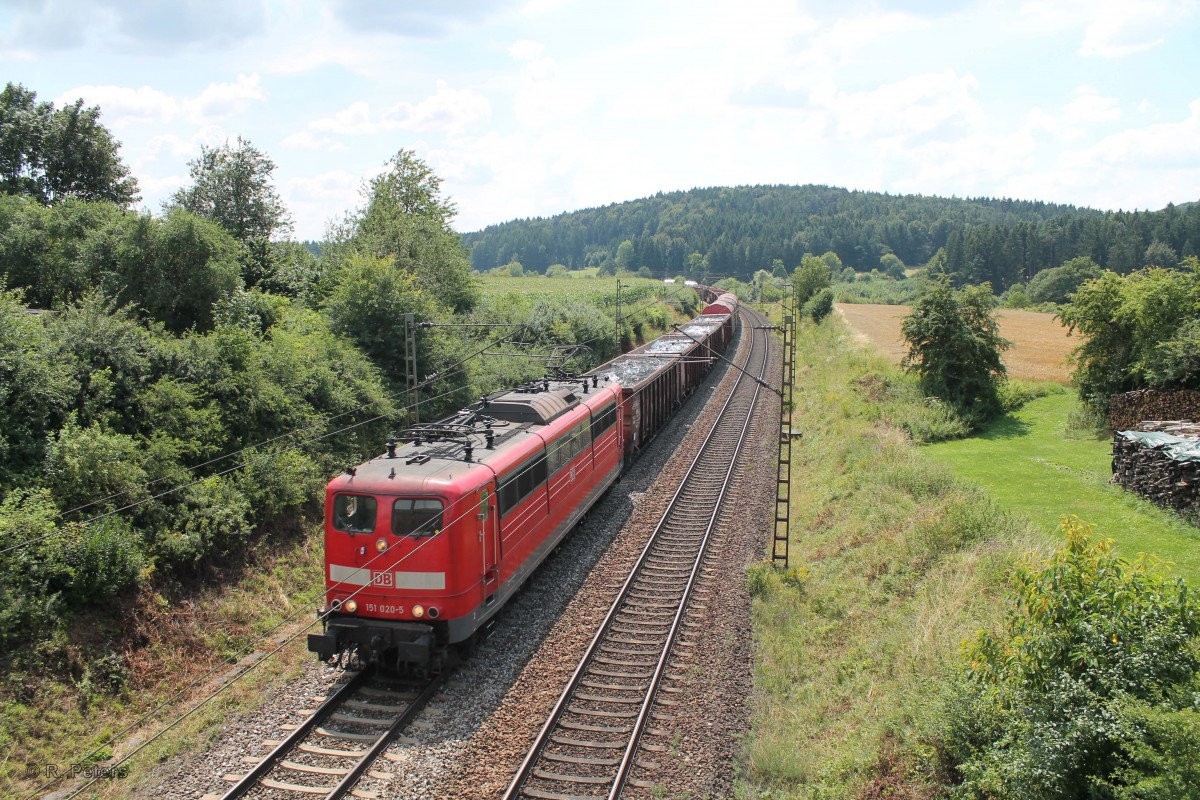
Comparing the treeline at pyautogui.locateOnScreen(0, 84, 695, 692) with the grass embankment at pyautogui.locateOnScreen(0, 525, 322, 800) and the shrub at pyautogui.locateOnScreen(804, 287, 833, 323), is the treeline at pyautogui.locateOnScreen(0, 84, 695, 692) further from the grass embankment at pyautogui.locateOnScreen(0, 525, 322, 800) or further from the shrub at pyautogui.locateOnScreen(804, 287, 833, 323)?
the shrub at pyautogui.locateOnScreen(804, 287, 833, 323)

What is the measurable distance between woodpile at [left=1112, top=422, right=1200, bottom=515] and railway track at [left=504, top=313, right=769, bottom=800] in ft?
31.3

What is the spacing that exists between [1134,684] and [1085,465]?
15261 mm

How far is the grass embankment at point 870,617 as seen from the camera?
958 cm

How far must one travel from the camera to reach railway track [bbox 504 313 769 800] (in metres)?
9.53

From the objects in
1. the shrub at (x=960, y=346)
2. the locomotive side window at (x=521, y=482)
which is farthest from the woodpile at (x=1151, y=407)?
the locomotive side window at (x=521, y=482)

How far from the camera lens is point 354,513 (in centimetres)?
1157

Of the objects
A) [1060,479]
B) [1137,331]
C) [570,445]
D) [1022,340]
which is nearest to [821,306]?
[1022,340]

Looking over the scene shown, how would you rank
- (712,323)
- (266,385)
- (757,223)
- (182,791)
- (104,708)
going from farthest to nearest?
(757,223), (712,323), (266,385), (104,708), (182,791)

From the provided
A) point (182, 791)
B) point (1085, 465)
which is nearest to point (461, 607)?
point (182, 791)

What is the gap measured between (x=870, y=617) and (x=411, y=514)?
8485 millimetres

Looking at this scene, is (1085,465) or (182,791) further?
(1085,465)

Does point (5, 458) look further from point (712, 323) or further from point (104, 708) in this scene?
point (712, 323)

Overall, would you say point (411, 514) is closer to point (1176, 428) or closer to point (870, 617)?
point (870, 617)

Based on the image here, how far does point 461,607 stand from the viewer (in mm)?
11312
